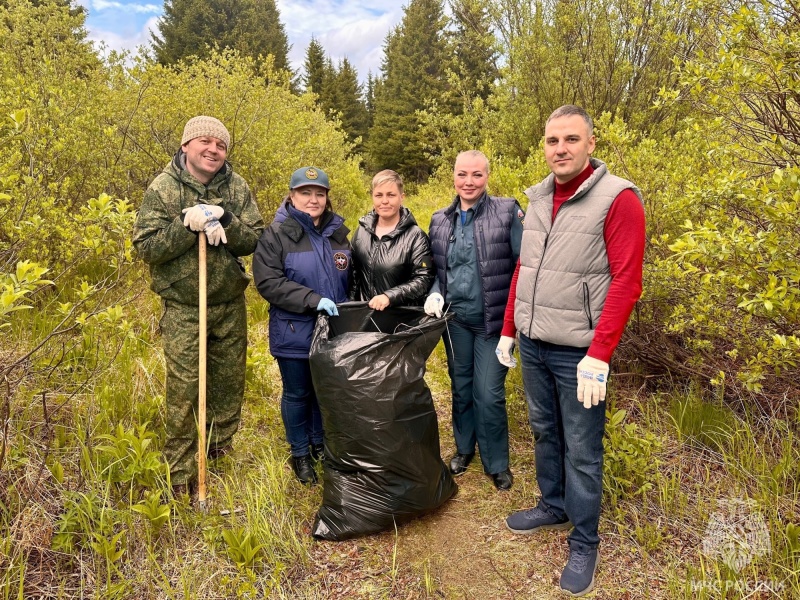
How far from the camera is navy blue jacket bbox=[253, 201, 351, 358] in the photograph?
101 inches

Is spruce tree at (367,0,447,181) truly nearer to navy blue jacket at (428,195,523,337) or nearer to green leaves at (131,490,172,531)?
navy blue jacket at (428,195,523,337)

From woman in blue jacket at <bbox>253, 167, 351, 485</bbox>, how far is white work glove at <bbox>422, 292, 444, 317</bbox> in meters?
0.49

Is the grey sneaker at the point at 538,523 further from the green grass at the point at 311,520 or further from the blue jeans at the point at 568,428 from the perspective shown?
the blue jeans at the point at 568,428

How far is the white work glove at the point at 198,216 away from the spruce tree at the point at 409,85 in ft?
60.3

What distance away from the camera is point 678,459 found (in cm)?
268

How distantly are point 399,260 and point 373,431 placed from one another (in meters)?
0.98

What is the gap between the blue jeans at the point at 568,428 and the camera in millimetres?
2020

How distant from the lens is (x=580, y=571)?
207 cm

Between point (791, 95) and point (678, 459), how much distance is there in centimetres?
191

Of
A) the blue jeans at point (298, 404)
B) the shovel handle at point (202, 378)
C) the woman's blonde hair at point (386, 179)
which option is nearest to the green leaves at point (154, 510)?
the shovel handle at point (202, 378)

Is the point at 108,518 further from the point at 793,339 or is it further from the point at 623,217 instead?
the point at 793,339

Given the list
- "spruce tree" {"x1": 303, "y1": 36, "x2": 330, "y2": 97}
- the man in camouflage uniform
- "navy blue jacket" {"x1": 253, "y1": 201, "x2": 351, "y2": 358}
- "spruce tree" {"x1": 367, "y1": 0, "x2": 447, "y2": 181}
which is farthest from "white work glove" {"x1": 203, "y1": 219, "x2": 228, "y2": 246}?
"spruce tree" {"x1": 303, "y1": 36, "x2": 330, "y2": 97}

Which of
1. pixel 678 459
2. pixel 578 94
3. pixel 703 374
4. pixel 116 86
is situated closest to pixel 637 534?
pixel 678 459

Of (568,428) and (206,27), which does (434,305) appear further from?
(206,27)
